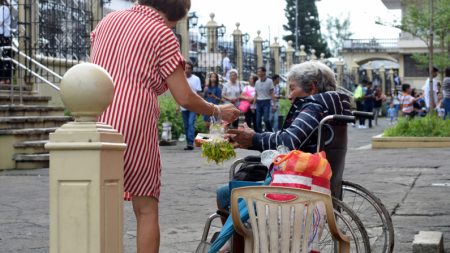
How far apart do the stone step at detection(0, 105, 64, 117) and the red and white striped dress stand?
986 centimetres

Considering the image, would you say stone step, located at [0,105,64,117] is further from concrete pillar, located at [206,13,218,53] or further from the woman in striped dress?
concrete pillar, located at [206,13,218,53]

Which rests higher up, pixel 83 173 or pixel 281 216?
pixel 83 173

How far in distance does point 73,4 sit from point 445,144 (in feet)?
25.3

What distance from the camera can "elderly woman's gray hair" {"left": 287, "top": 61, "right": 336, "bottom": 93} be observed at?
559cm

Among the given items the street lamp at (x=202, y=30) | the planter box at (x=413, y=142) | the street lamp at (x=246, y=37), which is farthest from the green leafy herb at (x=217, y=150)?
the street lamp at (x=246, y=37)

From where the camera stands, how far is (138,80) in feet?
16.2

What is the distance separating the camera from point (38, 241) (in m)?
7.25

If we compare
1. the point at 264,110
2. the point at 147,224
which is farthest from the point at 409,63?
the point at 147,224

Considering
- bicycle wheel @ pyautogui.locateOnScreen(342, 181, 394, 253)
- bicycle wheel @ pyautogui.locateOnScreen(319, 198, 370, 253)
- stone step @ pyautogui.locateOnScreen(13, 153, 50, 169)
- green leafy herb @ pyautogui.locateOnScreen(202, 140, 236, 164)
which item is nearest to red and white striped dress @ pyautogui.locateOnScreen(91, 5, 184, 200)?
green leafy herb @ pyautogui.locateOnScreen(202, 140, 236, 164)

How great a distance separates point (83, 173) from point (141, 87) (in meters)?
1.34

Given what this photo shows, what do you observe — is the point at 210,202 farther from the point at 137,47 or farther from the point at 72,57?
the point at 72,57

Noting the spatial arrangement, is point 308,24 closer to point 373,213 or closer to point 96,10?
point 96,10

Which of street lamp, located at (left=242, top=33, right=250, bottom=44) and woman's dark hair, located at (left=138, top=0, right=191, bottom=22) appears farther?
street lamp, located at (left=242, top=33, right=250, bottom=44)

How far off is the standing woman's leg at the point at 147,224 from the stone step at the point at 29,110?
987 cm
